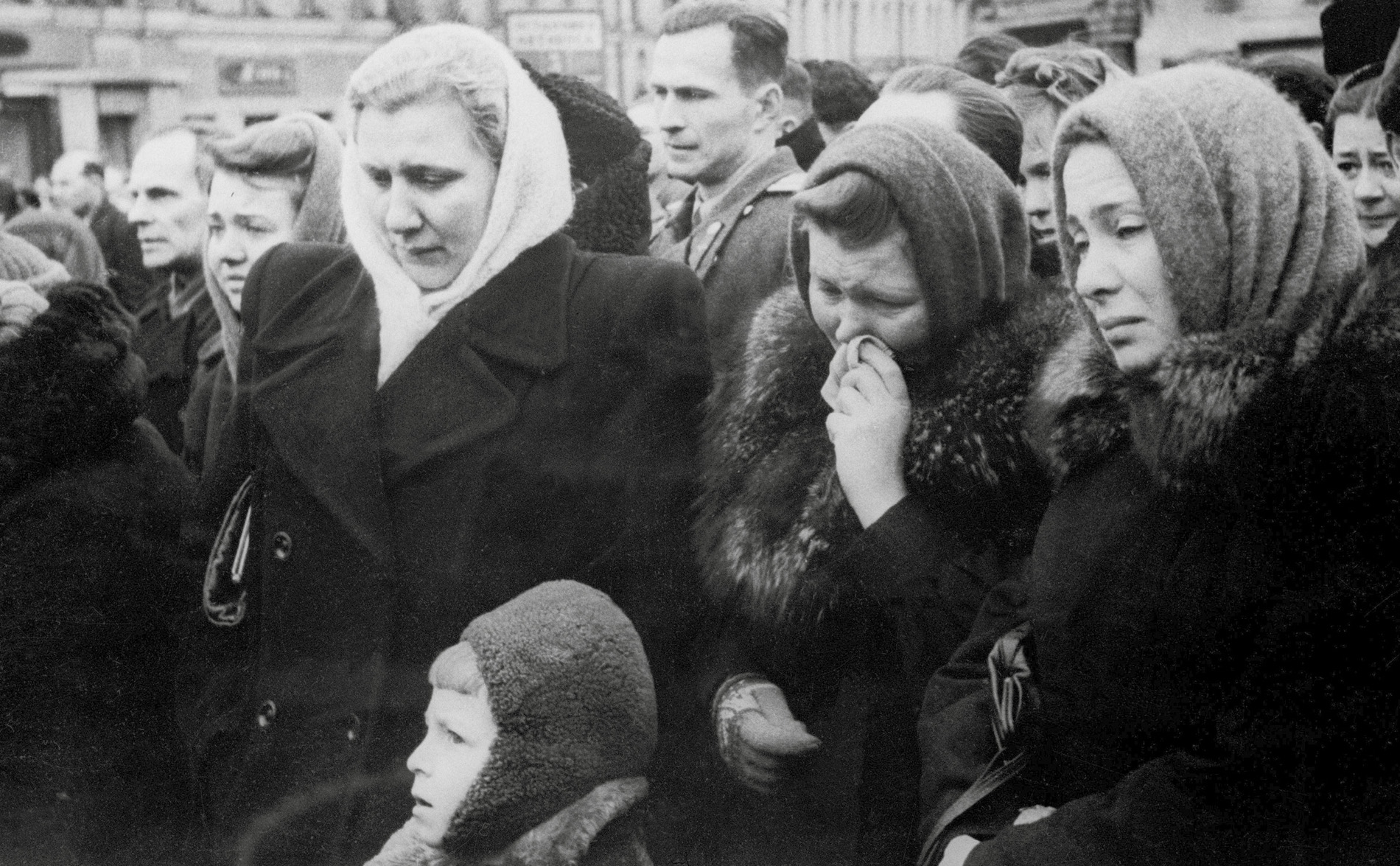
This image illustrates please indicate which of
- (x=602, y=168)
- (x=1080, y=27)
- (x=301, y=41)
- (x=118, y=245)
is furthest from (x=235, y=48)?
(x=118, y=245)

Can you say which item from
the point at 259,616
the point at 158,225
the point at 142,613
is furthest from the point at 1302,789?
the point at 158,225

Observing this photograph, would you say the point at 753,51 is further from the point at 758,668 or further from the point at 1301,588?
the point at 1301,588

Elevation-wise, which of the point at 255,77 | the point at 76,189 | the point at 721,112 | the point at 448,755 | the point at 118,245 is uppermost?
the point at 255,77

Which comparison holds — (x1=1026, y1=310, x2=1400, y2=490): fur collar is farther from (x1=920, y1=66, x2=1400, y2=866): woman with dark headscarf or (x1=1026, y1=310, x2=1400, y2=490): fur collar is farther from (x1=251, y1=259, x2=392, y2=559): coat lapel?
(x1=251, y1=259, x2=392, y2=559): coat lapel

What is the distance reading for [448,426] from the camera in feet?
7.84

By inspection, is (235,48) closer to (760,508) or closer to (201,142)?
(201,142)

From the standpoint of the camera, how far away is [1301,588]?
161 cm

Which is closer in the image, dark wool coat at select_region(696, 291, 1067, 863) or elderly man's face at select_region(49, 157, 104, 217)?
dark wool coat at select_region(696, 291, 1067, 863)

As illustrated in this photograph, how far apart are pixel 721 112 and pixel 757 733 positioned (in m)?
1.82

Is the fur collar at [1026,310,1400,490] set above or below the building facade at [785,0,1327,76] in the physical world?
below

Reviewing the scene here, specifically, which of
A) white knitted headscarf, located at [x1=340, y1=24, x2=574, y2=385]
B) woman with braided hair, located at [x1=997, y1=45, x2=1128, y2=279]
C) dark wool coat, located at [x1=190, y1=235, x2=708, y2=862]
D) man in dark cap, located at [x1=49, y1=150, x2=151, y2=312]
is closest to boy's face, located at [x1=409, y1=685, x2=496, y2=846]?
dark wool coat, located at [x1=190, y1=235, x2=708, y2=862]

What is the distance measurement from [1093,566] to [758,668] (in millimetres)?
696

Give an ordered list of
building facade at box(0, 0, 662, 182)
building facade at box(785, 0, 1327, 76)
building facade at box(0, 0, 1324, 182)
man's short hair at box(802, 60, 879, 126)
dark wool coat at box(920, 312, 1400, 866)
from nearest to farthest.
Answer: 1. dark wool coat at box(920, 312, 1400, 866)
2. building facade at box(785, 0, 1327, 76)
3. building facade at box(0, 0, 1324, 182)
4. building facade at box(0, 0, 662, 182)
5. man's short hair at box(802, 60, 879, 126)

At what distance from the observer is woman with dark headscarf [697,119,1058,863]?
2.09 metres
